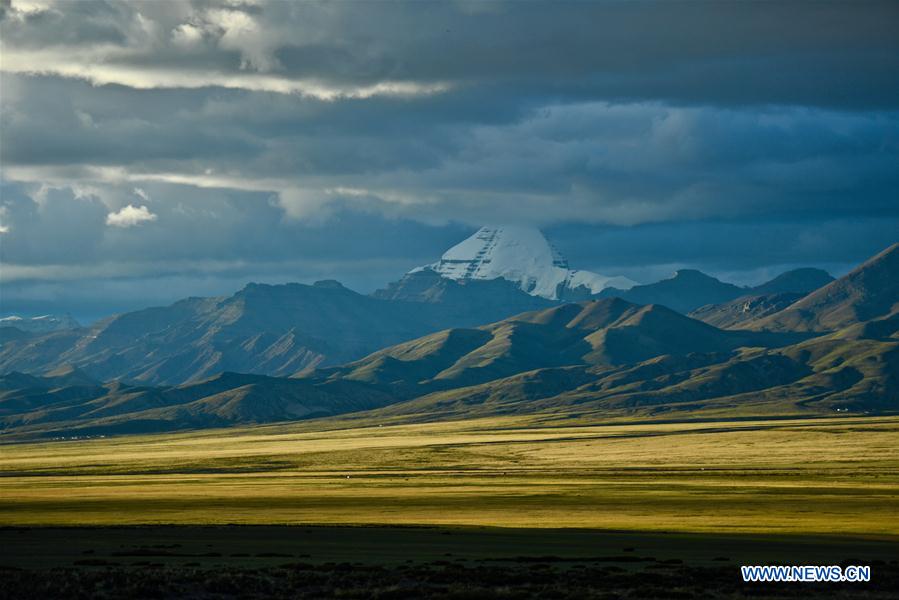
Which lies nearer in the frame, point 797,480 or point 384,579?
point 384,579

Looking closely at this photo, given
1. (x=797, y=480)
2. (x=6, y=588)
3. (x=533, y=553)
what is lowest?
(x=797, y=480)

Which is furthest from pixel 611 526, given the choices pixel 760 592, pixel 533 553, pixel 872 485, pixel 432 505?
pixel 872 485

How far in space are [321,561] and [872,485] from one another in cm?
10321

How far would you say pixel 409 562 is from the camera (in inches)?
2901

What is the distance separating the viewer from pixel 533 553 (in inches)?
3123

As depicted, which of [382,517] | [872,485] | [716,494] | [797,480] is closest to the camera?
[382,517]

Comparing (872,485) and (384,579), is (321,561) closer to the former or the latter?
(384,579)

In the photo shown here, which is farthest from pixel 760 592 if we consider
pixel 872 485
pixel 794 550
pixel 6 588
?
pixel 872 485

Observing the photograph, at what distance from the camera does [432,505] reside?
13275 cm

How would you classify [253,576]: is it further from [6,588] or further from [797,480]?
[797,480]

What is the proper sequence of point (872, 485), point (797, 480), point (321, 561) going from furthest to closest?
point (797, 480) → point (872, 485) → point (321, 561)

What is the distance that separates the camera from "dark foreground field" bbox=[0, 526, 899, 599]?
199ft

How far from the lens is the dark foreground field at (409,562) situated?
6068 cm

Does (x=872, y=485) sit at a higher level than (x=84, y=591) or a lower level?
lower
